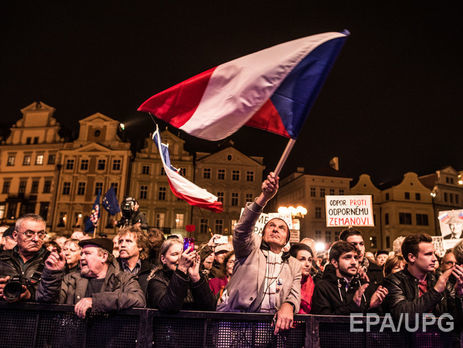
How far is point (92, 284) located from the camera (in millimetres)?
3953

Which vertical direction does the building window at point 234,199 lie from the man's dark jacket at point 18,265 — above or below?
above

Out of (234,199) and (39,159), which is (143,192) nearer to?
(234,199)

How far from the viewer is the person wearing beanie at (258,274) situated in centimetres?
367

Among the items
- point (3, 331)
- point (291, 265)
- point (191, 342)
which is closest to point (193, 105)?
point (291, 265)

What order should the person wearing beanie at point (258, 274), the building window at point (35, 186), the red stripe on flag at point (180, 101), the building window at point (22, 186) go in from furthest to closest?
the building window at point (22, 186)
the building window at point (35, 186)
the red stripe on flag at point (180, 101)
the person wearing beanie at point (258, 274)

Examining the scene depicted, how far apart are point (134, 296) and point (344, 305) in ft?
6.45

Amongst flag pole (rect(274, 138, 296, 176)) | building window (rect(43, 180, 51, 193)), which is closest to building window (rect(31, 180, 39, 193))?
building window (rect(43, 180, 51, 193))

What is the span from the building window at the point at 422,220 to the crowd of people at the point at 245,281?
163 feet

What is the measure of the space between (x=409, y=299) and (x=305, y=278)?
1602 mm

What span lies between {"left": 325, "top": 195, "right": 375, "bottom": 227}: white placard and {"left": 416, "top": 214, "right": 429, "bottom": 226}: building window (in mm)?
40854

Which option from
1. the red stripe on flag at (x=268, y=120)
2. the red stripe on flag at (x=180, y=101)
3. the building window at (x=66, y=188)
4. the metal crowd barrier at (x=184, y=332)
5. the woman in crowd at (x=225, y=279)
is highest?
the building window at (x=66, y=188)

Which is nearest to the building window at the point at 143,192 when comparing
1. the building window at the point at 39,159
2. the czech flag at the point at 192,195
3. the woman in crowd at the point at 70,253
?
the building window at the point at 39,159

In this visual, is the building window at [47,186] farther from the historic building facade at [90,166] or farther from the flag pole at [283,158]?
the flag pole at [283,158]

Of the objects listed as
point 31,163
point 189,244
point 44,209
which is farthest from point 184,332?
point 31,163
